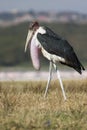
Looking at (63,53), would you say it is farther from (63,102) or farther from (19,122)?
(19,122)

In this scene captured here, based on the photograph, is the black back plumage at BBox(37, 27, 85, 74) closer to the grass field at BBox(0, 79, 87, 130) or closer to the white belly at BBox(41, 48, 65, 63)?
the white belly at BBox(41, 48, 65, 63)

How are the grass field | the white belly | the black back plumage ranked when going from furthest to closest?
1. the white belly
2. the black back plumage
3. the grass field

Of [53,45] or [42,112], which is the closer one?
[42,112]

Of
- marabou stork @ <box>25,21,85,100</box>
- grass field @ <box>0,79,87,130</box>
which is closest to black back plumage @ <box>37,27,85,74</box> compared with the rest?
marabou stork @ <box>25,21,85,100</box>

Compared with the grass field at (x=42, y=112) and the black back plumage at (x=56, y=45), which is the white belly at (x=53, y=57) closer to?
the black back plumage at (x=56, y=45)

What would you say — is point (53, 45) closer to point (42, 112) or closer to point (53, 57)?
point (53, 57)

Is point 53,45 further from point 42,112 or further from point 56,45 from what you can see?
point 42,112

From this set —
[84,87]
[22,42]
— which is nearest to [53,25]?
[22,42]

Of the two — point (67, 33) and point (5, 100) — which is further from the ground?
point (5, 100)

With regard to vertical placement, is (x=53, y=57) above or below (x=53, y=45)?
below

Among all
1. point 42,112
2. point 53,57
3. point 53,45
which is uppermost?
point 53,45

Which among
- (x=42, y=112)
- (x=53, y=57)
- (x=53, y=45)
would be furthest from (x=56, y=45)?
(x=42, y=112)

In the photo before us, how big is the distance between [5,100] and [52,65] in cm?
203

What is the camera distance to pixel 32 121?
9719 millimetres
